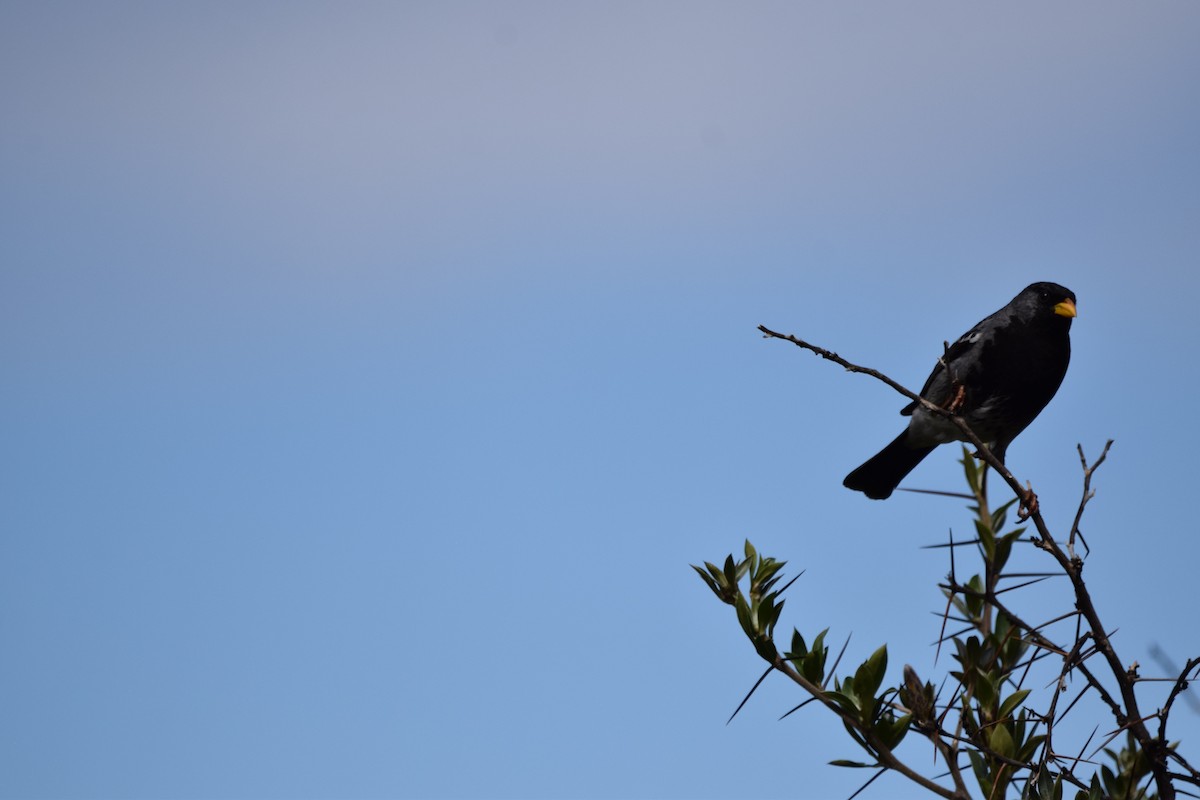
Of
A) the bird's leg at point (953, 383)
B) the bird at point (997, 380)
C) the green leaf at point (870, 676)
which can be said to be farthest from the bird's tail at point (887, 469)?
the green leaf at point (870, 676)

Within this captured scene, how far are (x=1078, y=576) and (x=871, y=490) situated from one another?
14.6ft

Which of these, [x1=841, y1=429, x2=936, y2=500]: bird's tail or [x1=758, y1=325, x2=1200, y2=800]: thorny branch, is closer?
[x1=758, y1=325, x2=1200, y2=800]: thorny branch

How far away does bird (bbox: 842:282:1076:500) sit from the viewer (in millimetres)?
6230

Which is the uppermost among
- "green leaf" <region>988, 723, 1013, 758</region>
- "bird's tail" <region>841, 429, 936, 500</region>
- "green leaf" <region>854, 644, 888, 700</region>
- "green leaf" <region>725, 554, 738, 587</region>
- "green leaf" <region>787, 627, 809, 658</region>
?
"bird's tail" <region>841, 429, 936, 500</region>

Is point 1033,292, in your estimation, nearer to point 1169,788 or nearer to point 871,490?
point 871,490

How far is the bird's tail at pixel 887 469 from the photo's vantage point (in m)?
6.68

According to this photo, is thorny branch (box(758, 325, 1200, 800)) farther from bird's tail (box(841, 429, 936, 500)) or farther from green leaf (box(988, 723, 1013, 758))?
bird's tail (box(841, 429, 936, 500))

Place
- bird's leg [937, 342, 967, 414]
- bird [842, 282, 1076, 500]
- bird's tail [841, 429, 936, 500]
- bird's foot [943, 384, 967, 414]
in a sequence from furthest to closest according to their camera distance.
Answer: bird's tail [841, 429, 936, 500]
bird [842, 282, 1076, 500]
bird's foot [943, 384, 967, 414]
bird's leg [937, 342, 967, 414]

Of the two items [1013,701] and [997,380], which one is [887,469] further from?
[1013,701]

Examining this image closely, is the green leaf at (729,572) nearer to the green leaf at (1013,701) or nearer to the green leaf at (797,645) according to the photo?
the green leaf at (797,645)

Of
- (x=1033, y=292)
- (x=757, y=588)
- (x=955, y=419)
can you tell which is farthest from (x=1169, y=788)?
(x=1033, y=292)

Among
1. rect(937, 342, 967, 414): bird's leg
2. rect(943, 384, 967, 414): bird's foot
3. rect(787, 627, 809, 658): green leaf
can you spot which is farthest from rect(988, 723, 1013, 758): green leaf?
rect(943, 384, 967, 414): bird's foot

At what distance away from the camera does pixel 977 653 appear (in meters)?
2.66

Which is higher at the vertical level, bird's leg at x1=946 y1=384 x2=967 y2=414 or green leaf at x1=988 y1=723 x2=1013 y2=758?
bird's leg at x1=946 y1=384 x2=967 y2=414
